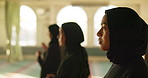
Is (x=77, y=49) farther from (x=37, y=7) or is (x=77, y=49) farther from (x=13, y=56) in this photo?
(x=37, y=7)

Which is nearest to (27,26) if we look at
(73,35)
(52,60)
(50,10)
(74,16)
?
(50,10)

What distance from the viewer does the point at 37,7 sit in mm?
10062

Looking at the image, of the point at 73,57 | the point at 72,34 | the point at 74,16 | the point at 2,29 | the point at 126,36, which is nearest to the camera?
the point at 126,36

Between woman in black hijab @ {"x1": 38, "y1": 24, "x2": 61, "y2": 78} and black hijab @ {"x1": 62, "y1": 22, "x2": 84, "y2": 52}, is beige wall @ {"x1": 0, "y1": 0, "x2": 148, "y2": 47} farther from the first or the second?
black hijab @ {"x1": 62, "y1": 22, "x2": 84, "y2": 52}

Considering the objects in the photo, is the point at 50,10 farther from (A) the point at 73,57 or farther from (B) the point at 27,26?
(A) the point at 73,57

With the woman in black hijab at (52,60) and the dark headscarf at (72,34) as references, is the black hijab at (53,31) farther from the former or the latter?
the dark headscarf at (72,34)

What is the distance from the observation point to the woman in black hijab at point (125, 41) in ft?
3.54

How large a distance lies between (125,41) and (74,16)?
888 centimetres

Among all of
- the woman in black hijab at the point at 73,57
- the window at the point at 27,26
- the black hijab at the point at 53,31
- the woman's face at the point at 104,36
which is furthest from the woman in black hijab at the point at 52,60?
the window at the point at 27,26

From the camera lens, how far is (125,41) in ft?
3.57

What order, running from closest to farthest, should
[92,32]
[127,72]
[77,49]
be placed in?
1. [127,72]
2. [77,49]
3. [92,32]

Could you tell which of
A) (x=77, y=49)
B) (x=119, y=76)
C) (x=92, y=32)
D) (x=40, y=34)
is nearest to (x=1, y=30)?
(x=40, y=34)

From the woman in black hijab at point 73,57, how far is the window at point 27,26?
8.03m

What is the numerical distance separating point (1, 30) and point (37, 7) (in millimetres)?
1792
